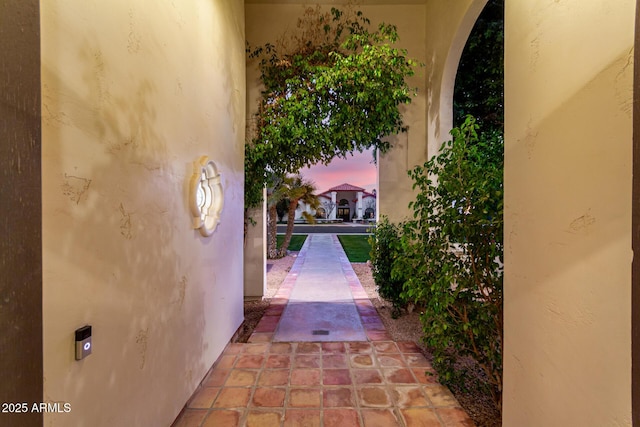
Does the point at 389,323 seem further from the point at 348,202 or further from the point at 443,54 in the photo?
the point at 348,202

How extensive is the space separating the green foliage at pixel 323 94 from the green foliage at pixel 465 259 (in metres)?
2.27

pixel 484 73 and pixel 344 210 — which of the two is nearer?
pixel 484 73

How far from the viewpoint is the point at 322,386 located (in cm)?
282

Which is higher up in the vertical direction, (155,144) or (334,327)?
(155,144)

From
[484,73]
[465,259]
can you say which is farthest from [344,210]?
[465,259]

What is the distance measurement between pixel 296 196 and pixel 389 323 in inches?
282

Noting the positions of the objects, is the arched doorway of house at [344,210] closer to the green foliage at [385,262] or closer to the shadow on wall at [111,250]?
the green foliage at [385,262]

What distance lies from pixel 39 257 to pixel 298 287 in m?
5.69

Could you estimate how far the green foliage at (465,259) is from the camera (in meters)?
2.41

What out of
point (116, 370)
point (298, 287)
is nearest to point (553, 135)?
point (116, 370)

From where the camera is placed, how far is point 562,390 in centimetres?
141

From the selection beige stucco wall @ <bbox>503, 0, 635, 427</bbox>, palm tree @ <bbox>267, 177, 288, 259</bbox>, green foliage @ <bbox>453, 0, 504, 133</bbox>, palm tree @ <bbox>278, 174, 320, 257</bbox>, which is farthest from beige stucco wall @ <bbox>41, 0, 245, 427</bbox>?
palm tree @ <bbox>278, 174, 320, 257</bbox>

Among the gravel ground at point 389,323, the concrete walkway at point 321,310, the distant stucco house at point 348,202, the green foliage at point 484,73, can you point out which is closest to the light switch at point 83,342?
the concrete walkway at point 321,310

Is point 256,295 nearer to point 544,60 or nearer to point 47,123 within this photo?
point 47,123
